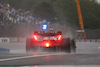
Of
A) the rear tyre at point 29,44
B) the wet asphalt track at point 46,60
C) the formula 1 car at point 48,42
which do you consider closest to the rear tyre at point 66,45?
the formula 1 car at point 48,42

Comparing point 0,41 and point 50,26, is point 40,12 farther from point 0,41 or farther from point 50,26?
point 0,41

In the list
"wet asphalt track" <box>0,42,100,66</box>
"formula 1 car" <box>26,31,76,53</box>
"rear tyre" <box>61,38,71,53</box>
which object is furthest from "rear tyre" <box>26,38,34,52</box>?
"wet asphalt track" <box>0,42,100,66</box>

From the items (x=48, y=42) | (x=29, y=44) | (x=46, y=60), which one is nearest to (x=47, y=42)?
(x=48, y=42)

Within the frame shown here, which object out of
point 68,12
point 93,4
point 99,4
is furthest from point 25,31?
point 99,4

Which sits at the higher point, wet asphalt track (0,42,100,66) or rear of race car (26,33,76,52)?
rear of race car (26,33,76,52)

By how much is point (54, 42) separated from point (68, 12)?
64.1 m

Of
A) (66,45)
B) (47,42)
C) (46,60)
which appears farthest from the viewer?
(66,45)

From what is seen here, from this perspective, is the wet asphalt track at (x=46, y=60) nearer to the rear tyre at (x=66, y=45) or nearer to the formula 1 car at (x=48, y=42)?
the formula 1 car at (x=48, y=42)

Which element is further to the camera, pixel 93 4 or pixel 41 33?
pixel 93 4

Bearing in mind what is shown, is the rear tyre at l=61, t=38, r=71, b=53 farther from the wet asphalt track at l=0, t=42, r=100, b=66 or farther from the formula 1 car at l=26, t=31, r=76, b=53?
the wet asphalt track at l=0, t=42, r=100, b=66

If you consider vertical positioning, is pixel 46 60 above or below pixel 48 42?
below

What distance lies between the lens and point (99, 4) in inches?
3531

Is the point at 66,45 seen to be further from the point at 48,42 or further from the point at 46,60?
the point at 46,60

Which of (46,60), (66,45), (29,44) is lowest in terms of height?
(46,60)
